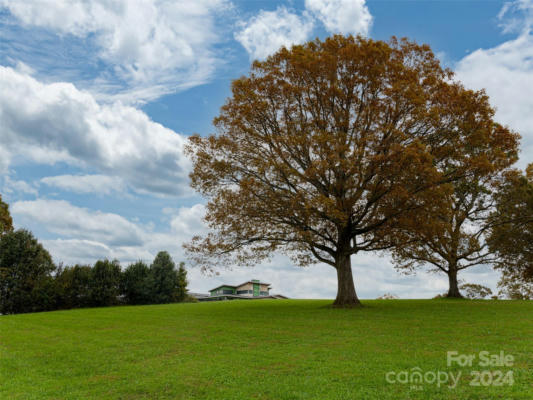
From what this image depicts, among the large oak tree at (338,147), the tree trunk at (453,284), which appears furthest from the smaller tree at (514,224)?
the large oak tree at (338,147)

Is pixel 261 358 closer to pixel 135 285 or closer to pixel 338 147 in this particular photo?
pixel 338 147

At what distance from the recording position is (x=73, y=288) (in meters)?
40.8

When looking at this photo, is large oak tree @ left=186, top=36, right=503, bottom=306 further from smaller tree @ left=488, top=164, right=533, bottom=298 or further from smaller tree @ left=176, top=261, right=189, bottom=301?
smaller tree @ left=176, top=261, right=189, bottom=301

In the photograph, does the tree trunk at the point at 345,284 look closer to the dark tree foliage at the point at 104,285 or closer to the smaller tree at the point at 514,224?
the smaller tree at the point at 514,224

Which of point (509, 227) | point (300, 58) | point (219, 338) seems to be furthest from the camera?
point (509, 227)

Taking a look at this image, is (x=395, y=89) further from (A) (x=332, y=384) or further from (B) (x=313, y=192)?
(A) (x=332, y=384)

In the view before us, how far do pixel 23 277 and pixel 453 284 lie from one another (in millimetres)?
44974

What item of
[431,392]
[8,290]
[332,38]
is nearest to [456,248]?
[332,38]

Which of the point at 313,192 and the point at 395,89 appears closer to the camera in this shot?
the point at 395,89

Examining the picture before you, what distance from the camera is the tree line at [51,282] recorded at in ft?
130

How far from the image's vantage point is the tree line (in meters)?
39.5

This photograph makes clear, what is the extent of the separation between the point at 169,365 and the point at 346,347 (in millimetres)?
6092

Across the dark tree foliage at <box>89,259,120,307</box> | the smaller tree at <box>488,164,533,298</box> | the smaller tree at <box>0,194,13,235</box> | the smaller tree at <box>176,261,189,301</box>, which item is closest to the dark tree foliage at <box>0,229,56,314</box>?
the dark tree foliage at <box>89,259,120,307</box>

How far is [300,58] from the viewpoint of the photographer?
2761 cm
